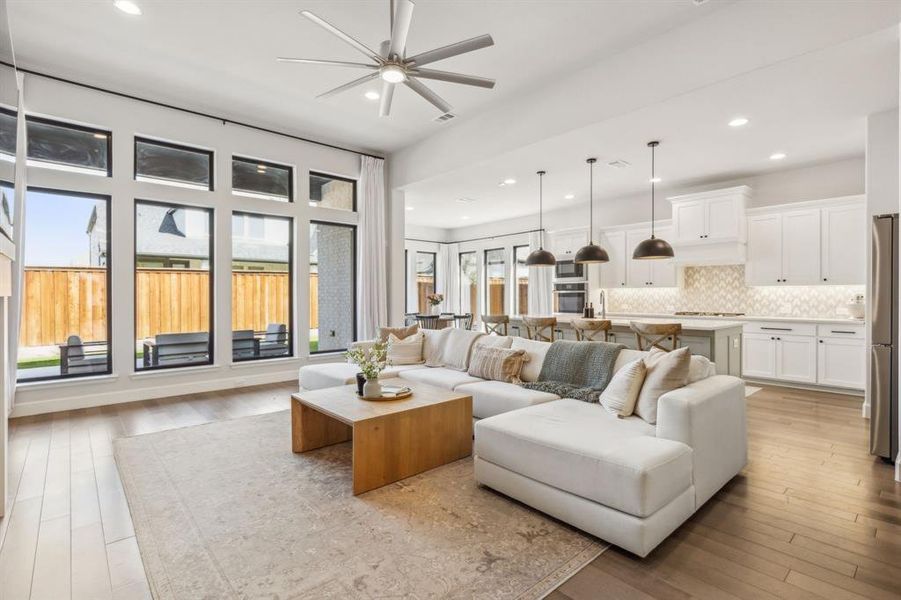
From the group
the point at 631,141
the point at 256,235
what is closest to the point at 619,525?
the point at 631,141

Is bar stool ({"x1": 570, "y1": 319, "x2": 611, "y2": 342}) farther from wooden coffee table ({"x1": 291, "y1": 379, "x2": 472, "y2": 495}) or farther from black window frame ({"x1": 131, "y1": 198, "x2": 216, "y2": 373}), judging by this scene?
black window frame ({"x1": 131, "y1": 198, "x2": 216, "y2": 373})

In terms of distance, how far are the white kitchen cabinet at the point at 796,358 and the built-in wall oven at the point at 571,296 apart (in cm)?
300

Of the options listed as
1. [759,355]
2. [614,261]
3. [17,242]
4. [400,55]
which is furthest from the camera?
[614,261]

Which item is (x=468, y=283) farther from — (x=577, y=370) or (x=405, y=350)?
(x=577, y=370)

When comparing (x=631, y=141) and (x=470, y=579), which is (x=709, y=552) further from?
(x=631, y=141)

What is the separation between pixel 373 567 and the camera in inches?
77.8

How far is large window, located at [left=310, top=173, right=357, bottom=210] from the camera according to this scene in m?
6.57

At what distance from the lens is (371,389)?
327 cm

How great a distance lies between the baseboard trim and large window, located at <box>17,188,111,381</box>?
0.28 meters

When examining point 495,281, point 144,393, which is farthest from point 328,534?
point 495,281

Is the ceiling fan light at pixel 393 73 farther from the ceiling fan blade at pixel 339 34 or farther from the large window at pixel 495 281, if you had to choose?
the large window at pixel 495 281

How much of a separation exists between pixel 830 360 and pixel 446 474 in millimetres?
5376

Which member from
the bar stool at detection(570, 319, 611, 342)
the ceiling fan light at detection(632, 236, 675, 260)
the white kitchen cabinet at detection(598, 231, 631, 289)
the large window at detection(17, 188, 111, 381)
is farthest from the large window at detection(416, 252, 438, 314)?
the large window at detection(17, 188, 111, 381)

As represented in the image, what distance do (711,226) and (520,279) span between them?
4.36 m
